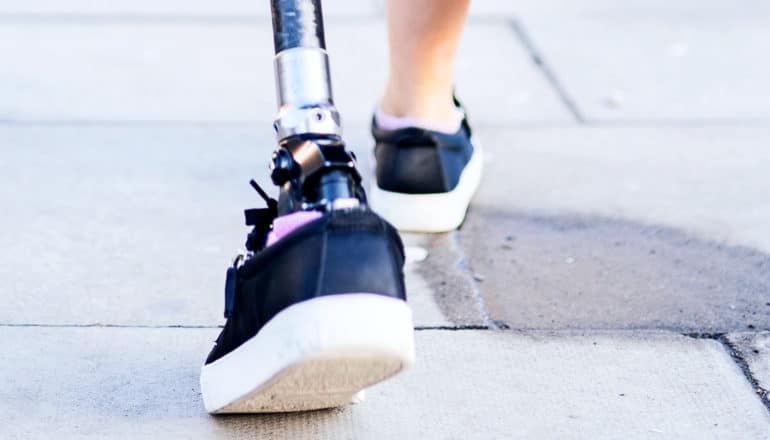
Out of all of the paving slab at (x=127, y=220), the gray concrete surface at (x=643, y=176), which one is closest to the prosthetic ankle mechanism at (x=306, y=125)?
the paving slab at (x=127, y=220)

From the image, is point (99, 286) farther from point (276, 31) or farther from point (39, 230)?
point (276, 31)

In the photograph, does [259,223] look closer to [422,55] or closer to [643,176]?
[422,55]

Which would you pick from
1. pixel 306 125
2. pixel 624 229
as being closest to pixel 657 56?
pixel 624 229

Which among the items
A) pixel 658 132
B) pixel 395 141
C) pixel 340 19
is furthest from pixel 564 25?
pixel 395 141

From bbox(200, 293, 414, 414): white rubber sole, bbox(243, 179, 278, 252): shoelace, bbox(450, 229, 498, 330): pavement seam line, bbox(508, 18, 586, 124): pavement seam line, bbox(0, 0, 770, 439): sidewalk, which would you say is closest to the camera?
bbox(200, 293, 414, 414): white rubber sole

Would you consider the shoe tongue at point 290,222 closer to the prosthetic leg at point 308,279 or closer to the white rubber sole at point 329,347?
the prosthetic leg at point 308,279

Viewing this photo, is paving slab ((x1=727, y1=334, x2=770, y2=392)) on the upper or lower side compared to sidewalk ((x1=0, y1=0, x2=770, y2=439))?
lower

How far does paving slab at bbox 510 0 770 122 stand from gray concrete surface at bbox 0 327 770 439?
4.41 feet

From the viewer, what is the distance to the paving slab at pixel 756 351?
1762mm

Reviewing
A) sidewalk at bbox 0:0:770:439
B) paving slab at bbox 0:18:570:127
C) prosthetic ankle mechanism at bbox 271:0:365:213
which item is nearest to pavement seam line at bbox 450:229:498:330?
sidewalk at bbox 0:0:770:439

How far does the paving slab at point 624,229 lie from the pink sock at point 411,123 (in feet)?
0.69

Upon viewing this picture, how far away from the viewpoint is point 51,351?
1.77m

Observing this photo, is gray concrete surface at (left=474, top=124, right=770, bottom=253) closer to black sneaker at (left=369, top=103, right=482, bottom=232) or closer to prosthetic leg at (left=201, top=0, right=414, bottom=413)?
black sneaker at (left=369, top=103, right=482, bottom=232)

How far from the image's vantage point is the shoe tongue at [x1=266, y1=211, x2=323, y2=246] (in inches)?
53.5
